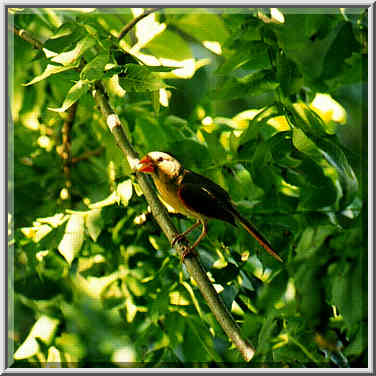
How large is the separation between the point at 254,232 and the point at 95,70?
477mm

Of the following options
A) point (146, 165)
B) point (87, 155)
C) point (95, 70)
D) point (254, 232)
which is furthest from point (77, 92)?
point (87, 155)

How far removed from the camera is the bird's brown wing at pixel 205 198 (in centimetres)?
117

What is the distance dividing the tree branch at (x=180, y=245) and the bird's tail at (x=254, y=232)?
13 centimetres

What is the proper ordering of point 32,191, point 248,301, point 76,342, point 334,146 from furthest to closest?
1. point 32,191
2. point 76,342
3. point 248,301
4. point 334,146

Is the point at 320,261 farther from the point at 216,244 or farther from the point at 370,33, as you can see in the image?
the point at 370,33

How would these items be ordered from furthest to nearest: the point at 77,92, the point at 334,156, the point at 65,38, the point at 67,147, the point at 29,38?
the point at 67,147, the point at 29,38, the point at 65,38, the point at 334,156, the point at 77,92

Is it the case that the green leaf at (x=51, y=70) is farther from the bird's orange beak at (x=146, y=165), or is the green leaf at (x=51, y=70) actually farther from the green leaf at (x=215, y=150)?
the green leaf at (x=215, y=150)

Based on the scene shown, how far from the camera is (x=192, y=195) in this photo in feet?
3.92

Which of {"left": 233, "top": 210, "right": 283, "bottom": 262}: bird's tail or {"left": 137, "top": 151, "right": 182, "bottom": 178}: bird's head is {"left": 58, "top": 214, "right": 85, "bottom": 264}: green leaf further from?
{"left": 233, "top": 210, "right": 283, "bottom": 262}: bird's tail

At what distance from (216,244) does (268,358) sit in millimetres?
279

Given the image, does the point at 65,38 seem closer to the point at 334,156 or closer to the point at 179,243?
the point at 179,243

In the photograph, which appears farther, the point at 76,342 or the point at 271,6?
the point at 76,342

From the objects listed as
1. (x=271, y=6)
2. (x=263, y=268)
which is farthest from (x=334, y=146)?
(x=271, y=6)

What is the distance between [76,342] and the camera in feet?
5.27
